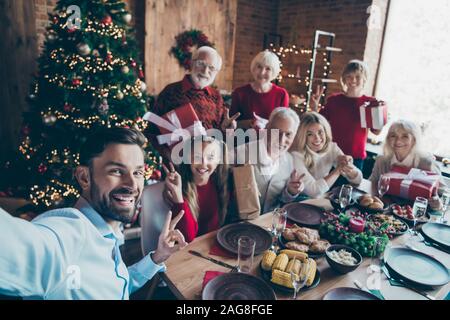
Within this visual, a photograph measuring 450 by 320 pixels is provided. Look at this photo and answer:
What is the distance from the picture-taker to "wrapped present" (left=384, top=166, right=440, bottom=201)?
6.34 ft

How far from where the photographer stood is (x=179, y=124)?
2.19 metres

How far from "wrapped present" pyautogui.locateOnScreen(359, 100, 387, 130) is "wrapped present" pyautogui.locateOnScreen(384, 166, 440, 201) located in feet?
1.65

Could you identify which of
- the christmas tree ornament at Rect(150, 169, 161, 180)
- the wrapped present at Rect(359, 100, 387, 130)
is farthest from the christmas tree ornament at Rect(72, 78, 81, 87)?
the wrapped present at Rect(359, 100, 387, 130)

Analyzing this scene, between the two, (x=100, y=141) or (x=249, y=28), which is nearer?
(x=100, y=141)

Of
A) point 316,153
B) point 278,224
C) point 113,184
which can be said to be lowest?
point 278,224

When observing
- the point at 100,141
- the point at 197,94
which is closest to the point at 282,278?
the point at 100,141

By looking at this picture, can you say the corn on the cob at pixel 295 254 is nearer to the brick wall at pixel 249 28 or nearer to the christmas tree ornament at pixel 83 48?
the christmas tree ornament at pixel 83 48

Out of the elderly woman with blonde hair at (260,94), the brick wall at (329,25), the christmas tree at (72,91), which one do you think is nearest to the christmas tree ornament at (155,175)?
the christmas tree at (72,91)

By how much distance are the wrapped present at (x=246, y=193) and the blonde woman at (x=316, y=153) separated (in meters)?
0.53

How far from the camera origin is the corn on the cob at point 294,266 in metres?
1.12

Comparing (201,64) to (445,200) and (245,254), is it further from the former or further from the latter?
(445,200)

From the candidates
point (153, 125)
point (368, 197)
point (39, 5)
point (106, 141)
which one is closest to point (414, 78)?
point (368, 197)

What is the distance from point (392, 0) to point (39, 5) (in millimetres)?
4361

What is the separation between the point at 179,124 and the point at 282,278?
1.37m
